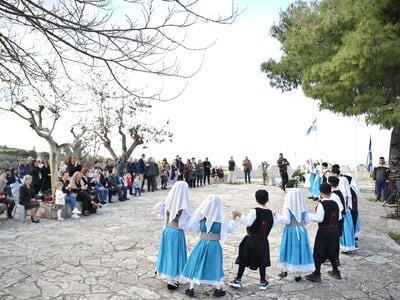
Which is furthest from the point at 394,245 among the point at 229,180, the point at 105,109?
the point at 105,109

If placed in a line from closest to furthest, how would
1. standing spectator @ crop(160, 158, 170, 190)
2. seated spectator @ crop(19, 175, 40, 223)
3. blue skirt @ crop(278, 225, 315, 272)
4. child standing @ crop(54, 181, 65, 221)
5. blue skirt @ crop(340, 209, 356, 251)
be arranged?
1. blue skirt @ crop(278, 225, 315, 272)
2. blue skirt @ crop(340, 209, 356, 251)
3. seated spectator @ crop(19, 175, 40, 223)
4. child standing @ crop(54, 181, 65, 221)
5. standing spectator @ crop(160, 158, 170, 190)

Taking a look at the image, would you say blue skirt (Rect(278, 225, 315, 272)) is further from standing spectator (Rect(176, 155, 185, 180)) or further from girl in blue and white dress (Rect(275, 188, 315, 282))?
standing spectator (Rect(176, 155, 185, 180))

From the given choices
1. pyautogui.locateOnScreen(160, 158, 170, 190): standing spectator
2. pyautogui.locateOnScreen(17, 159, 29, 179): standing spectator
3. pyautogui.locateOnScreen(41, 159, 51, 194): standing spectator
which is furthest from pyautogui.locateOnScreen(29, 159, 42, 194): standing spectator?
pyautogui.locateOnScreen(160, 158, 170, 190): standing spectator

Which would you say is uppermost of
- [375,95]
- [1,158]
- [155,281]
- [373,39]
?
[373,39]

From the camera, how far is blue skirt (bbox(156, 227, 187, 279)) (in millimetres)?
5281

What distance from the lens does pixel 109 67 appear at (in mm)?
5219

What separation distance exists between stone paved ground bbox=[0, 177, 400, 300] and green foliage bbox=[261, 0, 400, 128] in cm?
391

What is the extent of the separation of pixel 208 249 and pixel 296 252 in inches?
60.5

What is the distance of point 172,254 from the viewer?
5285 millimetres

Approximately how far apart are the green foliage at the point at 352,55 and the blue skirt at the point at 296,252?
627 centimetres

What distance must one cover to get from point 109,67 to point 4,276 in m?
3.59

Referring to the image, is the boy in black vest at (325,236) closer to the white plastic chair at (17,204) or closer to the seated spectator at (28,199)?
the seated spectator at (28,199)

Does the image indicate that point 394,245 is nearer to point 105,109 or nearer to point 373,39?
point 373,39

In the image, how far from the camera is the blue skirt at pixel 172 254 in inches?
208
